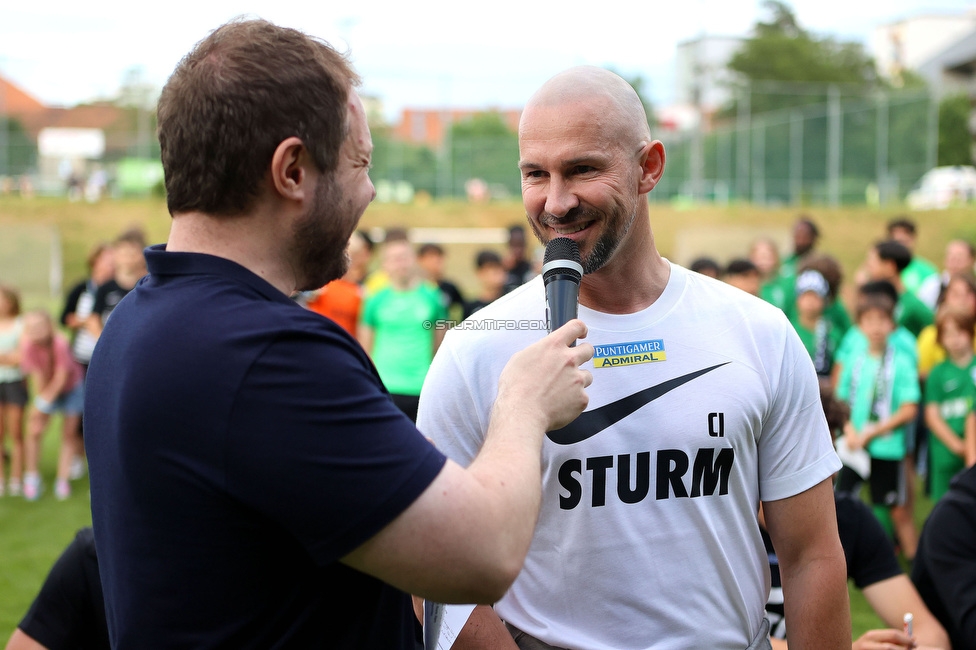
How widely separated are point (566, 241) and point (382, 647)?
97 centimetres

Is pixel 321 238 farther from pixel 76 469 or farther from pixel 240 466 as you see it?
pixel 76 469

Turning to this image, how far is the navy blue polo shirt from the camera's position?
4.48ft

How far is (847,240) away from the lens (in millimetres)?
25562

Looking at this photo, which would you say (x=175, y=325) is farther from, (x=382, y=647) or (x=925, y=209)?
(x=925, y=209)

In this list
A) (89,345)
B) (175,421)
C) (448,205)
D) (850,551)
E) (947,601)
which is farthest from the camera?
(448,205)

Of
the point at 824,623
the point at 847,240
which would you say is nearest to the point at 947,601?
the point at 824,623

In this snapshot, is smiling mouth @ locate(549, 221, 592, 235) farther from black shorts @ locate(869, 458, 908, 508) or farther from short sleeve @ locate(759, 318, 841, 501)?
black shorts @ locate(869, 458, 908, 508)

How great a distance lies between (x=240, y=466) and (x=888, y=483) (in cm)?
632

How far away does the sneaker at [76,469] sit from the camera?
888 cm

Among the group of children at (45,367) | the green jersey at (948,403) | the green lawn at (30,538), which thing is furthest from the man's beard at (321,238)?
the group of children at (45,367)

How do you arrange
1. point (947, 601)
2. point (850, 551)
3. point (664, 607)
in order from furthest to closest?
1. point (850, 551)
2. point (947, 601)
3. point (664, 607)

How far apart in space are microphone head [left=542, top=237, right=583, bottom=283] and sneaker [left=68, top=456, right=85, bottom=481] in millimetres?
7947

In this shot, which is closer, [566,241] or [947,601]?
[566,241]

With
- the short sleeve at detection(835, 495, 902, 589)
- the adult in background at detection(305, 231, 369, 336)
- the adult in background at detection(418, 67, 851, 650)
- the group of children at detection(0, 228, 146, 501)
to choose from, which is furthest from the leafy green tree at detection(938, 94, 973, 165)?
the adult in background at detection(418, 67, 851, 650)
